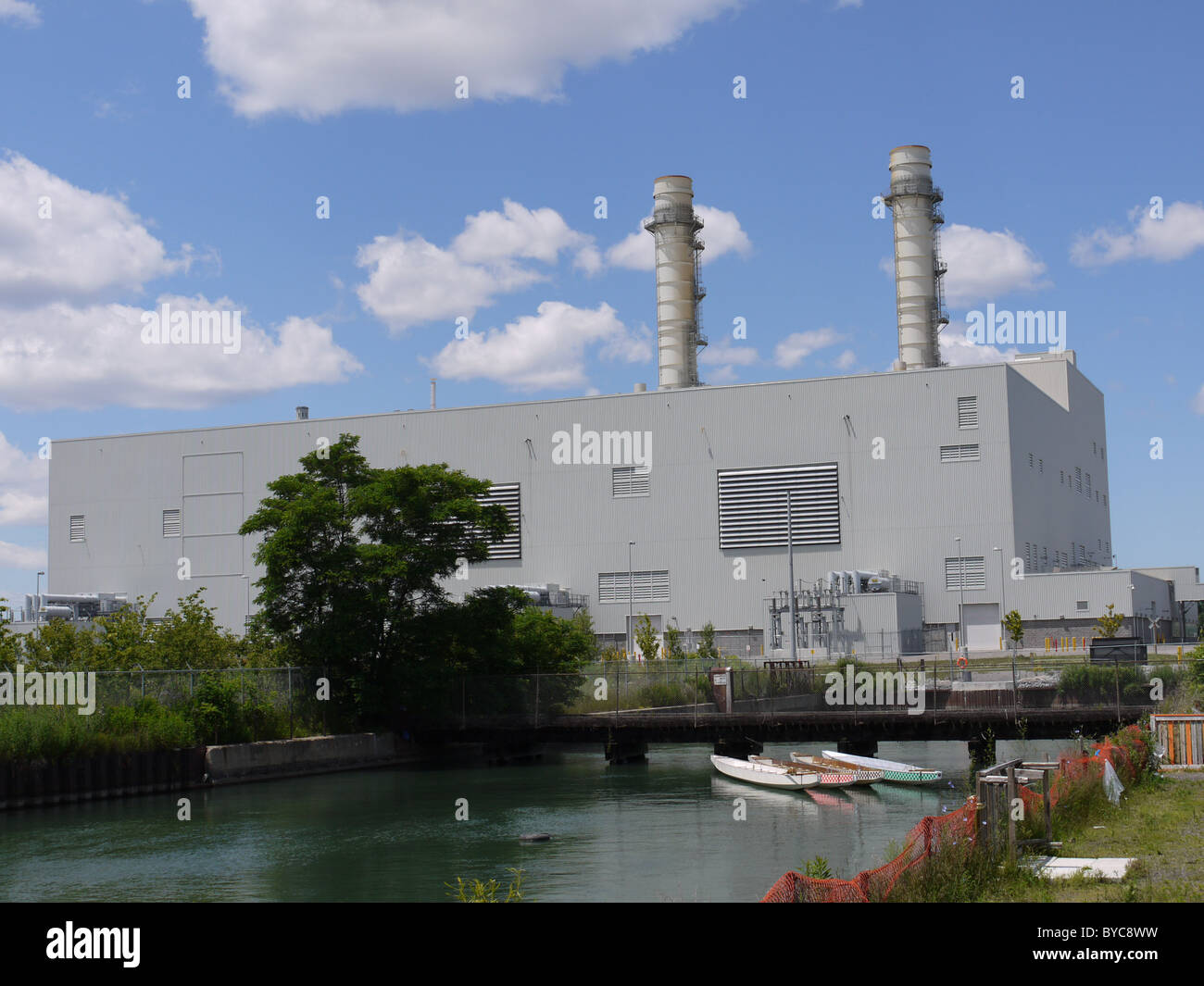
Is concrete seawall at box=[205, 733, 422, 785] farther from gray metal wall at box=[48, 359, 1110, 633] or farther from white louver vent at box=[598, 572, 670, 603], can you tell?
gray metal wall at box=[48, 359, 1110, 633]

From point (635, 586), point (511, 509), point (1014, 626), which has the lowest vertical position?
point (1014, 626)

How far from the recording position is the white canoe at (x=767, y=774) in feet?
132

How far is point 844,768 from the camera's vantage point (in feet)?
136

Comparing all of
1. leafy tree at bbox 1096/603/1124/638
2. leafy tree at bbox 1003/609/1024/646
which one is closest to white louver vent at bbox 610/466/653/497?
leafy tree at bbox 1003/609/1024/646

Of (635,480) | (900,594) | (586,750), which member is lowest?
(586,750)

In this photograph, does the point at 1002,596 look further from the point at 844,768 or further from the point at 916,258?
the point at 844,768

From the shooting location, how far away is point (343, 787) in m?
41.9

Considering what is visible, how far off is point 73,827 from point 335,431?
2734 inches

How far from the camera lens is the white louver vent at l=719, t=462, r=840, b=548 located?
88.2 metres

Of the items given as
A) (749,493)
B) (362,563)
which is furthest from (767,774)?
(749,493)

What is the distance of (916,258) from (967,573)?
24.9 metres
